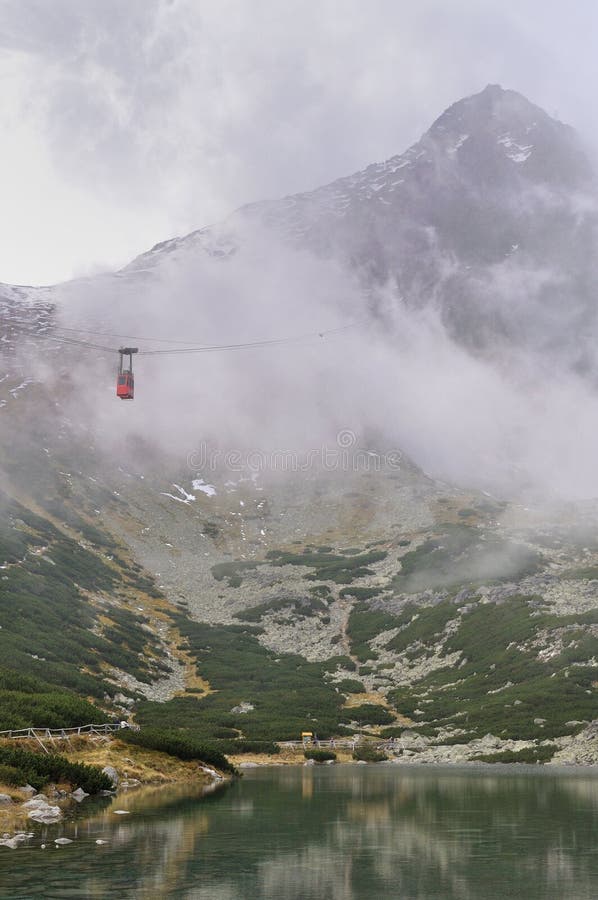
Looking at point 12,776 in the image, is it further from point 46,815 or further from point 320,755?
point 320,755

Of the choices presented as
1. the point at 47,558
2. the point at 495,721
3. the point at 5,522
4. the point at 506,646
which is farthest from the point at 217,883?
the point at 5,522

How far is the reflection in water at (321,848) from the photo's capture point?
651 inches

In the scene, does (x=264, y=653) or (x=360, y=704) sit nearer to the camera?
(x=360, y=704)

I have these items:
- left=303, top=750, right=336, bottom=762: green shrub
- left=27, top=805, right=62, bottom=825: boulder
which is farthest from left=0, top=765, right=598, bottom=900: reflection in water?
left=303, top=750, right=336, bottom=762: green shrub

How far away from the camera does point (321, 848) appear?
21719 millimetres

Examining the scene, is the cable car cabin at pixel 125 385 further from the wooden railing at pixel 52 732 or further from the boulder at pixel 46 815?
the boulder at pixel 46 815

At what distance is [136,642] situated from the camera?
92375 millimetres

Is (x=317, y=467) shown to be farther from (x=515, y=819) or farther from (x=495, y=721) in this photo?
(x=515, y=819)

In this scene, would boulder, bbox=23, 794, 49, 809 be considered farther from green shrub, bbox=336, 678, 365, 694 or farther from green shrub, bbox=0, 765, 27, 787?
green shrub, bbox=336, 678, 365, 694

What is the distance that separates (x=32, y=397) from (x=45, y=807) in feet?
544

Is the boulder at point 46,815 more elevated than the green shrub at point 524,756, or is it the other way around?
the boulder at point 46,815

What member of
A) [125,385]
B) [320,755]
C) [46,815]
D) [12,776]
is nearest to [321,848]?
[46,815]

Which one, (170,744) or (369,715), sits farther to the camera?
(369,715)

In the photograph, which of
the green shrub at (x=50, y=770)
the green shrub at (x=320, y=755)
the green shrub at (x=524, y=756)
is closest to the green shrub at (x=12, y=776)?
the green shrub at (x=50, y=770)
